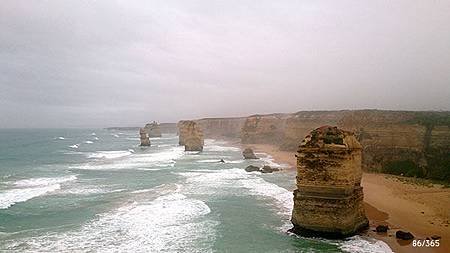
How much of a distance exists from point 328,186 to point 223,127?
405ft

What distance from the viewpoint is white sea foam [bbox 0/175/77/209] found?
29.8m

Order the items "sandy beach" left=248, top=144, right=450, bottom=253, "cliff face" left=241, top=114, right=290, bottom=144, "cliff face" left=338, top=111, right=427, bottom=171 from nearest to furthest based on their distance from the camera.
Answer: "sandy beach" left=248, top=144, right=450, bottom=253, "cliff face" left=338, top=111, right=427, bottom=171, "cliff face" left=241, top=114, right=290, bottom=144

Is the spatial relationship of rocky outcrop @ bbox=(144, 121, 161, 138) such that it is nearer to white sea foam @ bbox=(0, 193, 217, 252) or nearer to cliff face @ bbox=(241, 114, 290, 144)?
cliff face @ bbox=(241, 114, 290, 144)

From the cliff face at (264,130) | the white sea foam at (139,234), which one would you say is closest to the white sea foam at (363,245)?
the white sea foam at (139,234)

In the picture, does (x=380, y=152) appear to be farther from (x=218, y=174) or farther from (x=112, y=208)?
(x=112, y=208)

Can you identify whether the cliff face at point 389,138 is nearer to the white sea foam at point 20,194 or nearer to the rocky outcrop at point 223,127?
the white sea foam at point 20,194

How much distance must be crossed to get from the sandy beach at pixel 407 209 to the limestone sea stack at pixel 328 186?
2.26 metres

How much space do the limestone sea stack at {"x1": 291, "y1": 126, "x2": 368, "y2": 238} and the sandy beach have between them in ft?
7.42

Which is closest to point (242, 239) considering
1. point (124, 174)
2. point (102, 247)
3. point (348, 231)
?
point (348, 231)

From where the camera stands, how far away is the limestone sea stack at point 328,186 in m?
19.1

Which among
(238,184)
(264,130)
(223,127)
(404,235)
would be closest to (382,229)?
(404,235)

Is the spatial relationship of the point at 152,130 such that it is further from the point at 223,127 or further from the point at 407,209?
the point at 407,209

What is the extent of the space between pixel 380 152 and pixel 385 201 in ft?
54.2

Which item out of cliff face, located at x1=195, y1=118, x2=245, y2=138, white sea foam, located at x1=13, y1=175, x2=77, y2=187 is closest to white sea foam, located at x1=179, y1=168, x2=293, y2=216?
white sea foam, located at x1=13, y1=175, x2=77, y2=187
